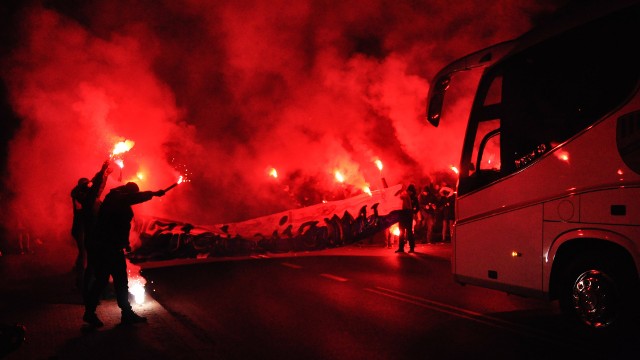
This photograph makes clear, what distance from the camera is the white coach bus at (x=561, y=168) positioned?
17.2 ft

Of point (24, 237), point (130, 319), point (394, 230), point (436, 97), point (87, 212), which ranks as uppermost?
point (436, 97)

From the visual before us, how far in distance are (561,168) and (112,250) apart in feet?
16.2

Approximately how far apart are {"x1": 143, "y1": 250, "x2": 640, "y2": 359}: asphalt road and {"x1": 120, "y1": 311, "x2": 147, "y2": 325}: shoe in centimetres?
54

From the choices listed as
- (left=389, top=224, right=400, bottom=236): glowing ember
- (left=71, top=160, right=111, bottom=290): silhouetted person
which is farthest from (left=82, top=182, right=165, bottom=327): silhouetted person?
(left=389, top=224, right=400, bottom=236): glowing ember

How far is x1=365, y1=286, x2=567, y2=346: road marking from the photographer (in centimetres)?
609

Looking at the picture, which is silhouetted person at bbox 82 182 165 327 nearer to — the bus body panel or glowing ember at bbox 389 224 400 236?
the bus body panel

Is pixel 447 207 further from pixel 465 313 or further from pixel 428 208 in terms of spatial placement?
→ pixel 465 313

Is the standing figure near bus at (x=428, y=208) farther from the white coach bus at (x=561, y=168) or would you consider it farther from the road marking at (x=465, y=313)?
the white coach bus at (x=561, y=168)

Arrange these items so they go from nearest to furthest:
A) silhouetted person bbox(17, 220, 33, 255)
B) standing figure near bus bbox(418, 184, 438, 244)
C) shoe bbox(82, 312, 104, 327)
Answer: shoe bbox(82, 312, 104, 327), standing figure near bus bbox(418, 184, 438, 244), silhouetted person bbox(17, 220, 33, 255)

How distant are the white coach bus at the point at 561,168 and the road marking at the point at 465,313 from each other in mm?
391

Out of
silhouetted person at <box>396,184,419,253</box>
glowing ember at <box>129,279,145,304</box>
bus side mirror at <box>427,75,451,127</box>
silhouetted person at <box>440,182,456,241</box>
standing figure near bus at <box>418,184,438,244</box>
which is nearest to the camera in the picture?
bus side mirror at <box>427,75,451,127</box>

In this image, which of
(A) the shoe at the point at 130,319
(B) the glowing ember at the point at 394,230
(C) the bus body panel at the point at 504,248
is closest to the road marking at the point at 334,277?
(C) the bus body panel at the point at 504,248

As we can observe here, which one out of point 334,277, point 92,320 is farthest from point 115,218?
point 334,277

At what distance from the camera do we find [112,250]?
6.56 meters
